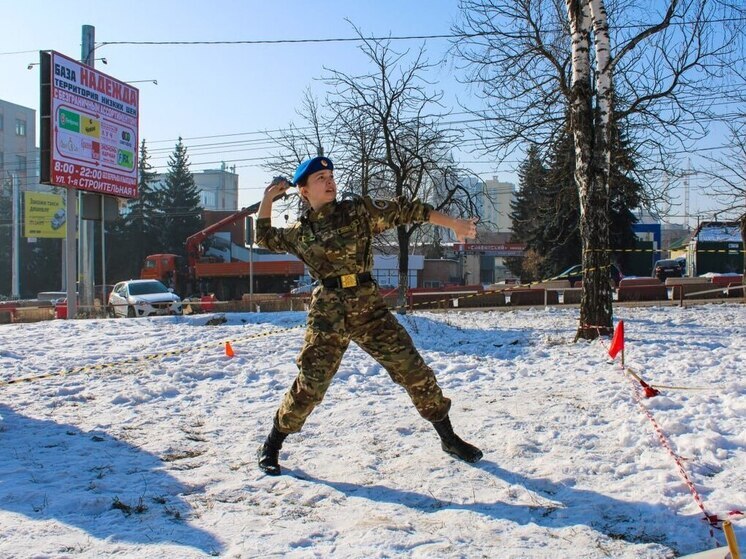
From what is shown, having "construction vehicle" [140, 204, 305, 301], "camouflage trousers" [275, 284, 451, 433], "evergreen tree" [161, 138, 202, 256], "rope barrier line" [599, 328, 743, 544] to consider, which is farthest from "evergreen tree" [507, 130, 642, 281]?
"evergreen tree" [161, 138, 202, 256]

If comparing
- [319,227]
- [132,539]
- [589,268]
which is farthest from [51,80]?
[132,539]

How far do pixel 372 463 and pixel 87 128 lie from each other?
599 inches

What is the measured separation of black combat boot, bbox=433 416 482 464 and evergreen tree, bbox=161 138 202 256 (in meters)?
57.9

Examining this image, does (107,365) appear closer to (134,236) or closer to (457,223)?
(457,223)

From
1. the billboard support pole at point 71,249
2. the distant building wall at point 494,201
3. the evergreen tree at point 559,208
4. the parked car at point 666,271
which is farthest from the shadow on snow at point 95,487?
the parked car at point 666,271

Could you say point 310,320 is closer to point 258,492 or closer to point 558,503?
point 258,492

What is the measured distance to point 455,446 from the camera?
4.29m

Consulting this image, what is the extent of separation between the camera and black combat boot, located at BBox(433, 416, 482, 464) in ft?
13.9

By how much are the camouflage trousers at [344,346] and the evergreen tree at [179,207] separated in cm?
5782

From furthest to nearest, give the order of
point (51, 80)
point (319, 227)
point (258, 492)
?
point (51, 80) < point (319, 227) < point (258, 492)

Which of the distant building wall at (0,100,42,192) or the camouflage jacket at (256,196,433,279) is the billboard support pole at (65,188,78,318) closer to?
the camouflage jacket at (256,196,433,279)

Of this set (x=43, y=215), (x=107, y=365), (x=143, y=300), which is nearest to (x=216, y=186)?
(x=43, y=215)

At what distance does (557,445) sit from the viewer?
4465mm

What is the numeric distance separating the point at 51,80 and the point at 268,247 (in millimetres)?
13666
